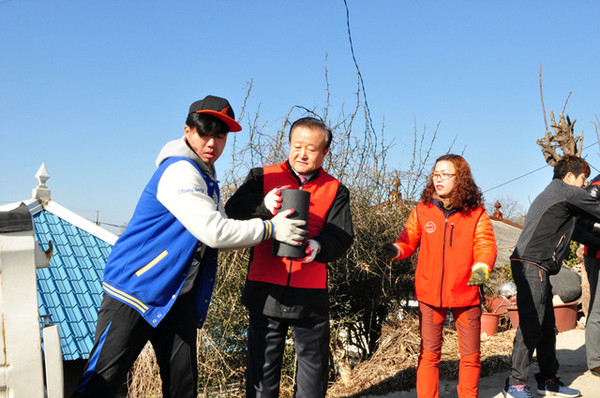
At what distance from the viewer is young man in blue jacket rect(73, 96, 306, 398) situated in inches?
99.7

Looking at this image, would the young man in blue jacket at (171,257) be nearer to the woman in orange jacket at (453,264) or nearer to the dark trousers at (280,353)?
the dark trousers at (280,353)

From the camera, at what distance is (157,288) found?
8.49 feet

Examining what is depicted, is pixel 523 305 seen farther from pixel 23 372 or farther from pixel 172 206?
pixel 23 372

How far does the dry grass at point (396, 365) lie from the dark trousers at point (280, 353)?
169cm

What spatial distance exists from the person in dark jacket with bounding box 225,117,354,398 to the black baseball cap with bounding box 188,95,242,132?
0.46m

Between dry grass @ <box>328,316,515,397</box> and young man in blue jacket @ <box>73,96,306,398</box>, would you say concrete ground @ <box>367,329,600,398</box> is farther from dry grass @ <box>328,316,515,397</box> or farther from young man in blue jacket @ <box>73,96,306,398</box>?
young man in blue jacket @ <box>73,96,306,398</box>

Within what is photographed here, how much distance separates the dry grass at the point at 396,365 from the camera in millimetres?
4777

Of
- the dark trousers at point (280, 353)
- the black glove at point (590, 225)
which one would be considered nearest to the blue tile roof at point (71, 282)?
the dark trousers at point (280, 353)

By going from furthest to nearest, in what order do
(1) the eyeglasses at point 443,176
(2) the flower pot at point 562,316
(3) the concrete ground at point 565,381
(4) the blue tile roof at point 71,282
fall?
1. (4) the blue tile roof at point 71,282
2. (2) the flower pot at point 562,316
3. (3) the concrete ground at point 565,381
4. (1) the eyeglasses at point 443,176

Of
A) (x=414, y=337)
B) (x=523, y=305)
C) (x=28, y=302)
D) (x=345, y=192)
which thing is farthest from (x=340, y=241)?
(x=414, y=337)

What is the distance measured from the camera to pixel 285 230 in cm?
265

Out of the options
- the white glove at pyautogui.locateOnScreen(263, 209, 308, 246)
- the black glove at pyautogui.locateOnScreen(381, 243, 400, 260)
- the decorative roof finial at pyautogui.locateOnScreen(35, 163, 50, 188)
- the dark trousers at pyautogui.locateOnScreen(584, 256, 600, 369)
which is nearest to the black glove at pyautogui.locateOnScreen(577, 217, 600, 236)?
the dark trousers at pyautogui.locateOnScreen(584, 256, 600, 369)

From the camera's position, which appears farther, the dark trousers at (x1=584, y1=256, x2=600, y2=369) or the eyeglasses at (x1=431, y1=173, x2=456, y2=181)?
the dark trousers at (x1=584, y1=256, x2=600, y2=369)

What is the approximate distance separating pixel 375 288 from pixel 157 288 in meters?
3.14
